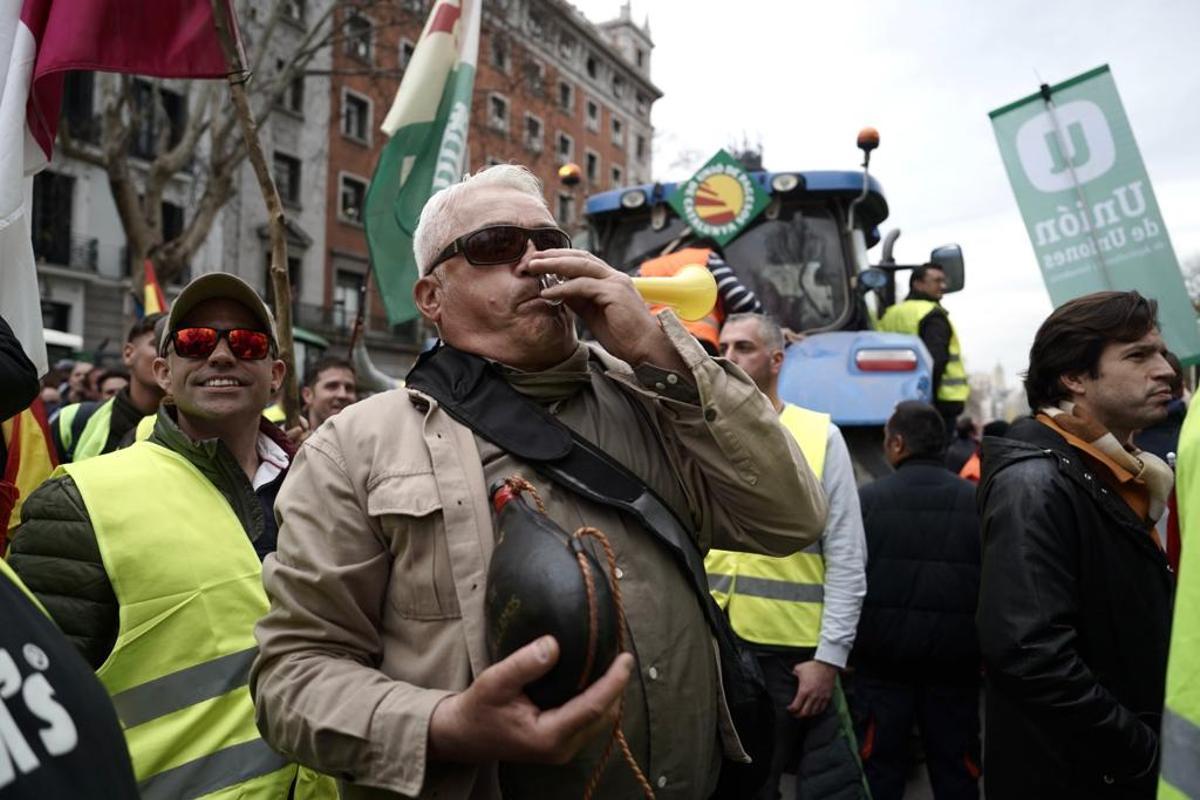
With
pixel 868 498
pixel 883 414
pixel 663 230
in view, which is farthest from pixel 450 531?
pixel 663 230

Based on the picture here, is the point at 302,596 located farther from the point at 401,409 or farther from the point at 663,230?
the point at 663,230

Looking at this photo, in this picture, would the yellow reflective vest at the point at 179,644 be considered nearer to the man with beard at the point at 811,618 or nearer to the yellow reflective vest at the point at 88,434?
the man with beard at the point at 811,618

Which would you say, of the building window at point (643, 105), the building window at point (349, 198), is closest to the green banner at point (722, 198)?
the building window at point (349, 198)

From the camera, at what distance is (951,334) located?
640 centimetres

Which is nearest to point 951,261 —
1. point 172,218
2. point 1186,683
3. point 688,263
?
point 688,263

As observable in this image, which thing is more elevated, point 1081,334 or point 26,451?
point 26,451

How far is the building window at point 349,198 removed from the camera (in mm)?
31375

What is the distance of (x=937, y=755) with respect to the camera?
13.0 feet

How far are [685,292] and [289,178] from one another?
2947 cm

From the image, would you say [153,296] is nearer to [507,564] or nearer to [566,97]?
[507,564]

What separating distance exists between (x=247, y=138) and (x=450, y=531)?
1944 millimetres

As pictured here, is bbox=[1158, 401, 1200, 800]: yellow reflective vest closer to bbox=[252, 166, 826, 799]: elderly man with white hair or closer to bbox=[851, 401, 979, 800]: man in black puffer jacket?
bbox=[252, 166, 826, 799]: elderly man with white hair

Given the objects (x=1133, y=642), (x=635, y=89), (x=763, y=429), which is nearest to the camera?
(x=763, y=429)

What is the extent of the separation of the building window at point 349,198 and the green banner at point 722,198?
1049 inches
